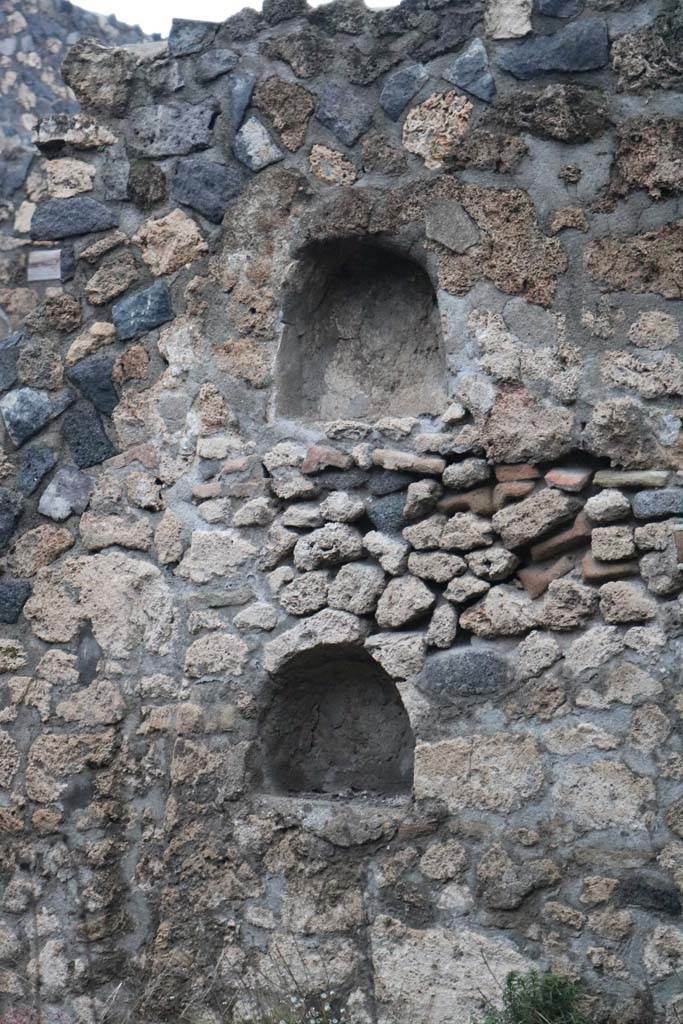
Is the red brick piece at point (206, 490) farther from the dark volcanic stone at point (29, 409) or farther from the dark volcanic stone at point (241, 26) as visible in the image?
the dark volcanic stone at point (241, 26)

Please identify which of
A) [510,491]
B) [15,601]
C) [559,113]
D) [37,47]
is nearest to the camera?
[510,491]

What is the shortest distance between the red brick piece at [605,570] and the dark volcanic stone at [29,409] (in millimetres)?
1890

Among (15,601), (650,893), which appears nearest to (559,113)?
(650,893)

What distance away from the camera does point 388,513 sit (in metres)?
3.63

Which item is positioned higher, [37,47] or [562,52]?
[562,52]

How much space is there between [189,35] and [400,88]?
0.82 meters

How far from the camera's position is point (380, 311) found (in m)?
4.03

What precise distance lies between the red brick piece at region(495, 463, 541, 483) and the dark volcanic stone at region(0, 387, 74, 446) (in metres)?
1.56

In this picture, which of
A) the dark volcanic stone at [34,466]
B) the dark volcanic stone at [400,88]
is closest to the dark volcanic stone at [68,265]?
the dark volcanic stone at [34,466]

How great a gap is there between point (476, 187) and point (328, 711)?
1.70m

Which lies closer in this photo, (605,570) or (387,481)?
(605,570)

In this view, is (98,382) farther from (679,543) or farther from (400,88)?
(679,543)

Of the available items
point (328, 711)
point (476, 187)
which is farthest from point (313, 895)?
point (476, 187)

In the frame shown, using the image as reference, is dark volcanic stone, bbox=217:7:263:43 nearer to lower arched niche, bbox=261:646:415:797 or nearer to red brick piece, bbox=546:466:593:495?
red brick piece, bbox=546:466:593:495
